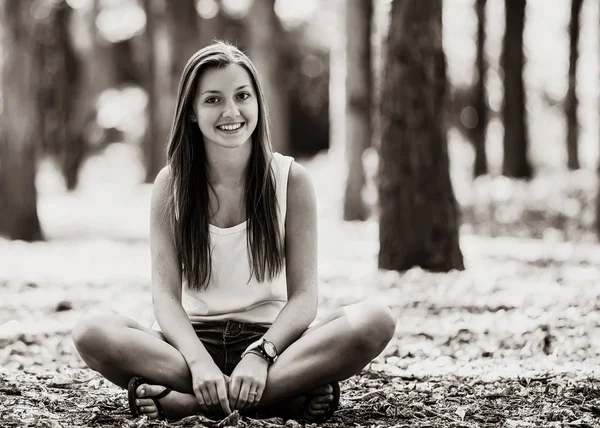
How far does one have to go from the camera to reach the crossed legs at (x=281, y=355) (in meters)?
3.68

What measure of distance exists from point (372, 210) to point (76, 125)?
1355cm

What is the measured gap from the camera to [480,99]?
2086 cm

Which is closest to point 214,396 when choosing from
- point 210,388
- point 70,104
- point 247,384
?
point 210,388

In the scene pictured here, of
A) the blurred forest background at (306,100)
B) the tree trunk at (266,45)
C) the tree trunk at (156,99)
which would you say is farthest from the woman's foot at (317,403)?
the tree trunk at (156,99)

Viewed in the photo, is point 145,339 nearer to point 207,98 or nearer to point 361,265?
point 207,98

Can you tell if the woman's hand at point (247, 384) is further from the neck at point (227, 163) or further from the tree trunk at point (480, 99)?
the tree trunk at point (480, 99)

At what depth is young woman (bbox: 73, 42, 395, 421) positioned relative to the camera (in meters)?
3.69

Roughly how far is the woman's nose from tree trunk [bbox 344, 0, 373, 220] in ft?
31.3

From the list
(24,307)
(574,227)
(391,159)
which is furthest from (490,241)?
(24,307)

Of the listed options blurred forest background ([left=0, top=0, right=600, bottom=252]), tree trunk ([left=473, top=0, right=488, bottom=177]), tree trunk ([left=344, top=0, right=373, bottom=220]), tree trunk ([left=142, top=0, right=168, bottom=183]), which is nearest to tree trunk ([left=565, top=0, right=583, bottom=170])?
blurred forest background ([left=0, top=0, right=600, bottom=252])

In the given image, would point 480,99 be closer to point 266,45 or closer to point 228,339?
point 266,45

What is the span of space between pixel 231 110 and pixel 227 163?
0.96 ft

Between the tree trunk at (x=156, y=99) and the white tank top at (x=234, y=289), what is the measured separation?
54.6 ft

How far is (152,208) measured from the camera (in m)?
4.11
